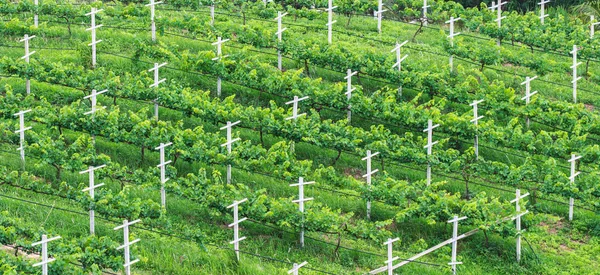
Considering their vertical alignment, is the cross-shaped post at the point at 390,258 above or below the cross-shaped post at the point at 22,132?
below

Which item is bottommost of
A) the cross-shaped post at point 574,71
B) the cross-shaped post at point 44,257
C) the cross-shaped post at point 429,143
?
the cross-shaped post at point 44,257

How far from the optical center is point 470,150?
2908cm

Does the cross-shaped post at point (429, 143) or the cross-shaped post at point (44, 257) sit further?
the cross-shaped post at point (429, 143)

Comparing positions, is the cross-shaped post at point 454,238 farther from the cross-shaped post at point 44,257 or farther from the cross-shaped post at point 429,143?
the cross-shaped post at point 44,257

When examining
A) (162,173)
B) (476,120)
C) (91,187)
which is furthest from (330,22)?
(91,187)

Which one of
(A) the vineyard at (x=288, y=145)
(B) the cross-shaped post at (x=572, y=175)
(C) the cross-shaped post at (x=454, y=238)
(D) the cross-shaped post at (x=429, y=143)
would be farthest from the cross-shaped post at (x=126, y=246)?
(B) the cross-shaped post at (x=572, y=175)

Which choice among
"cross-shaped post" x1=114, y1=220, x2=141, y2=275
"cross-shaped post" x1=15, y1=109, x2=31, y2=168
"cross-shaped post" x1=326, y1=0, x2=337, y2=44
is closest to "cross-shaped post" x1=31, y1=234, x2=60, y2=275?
"cross-shaped post" x1=114, y1=220, x2=141, y2=275

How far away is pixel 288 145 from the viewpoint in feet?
95.7

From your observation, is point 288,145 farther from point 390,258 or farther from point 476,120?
point 390,258

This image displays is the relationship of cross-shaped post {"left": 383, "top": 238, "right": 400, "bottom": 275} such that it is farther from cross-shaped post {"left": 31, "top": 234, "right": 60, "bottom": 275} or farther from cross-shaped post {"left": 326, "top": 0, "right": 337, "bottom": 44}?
cross-shaped post {"left": 326, "top": 0, "right": 337, "bottom": 44}

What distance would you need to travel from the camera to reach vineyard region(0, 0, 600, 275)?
27.0m

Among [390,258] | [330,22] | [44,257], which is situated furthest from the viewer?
[330,22]

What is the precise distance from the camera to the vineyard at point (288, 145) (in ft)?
88.6

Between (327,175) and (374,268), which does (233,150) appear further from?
(374,268)
